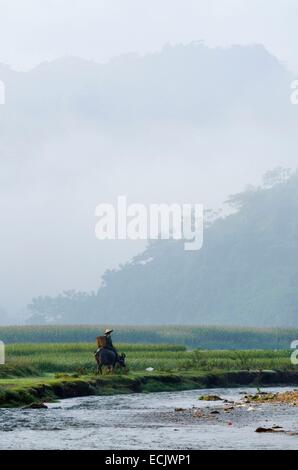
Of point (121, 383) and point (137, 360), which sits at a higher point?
point (137, 360)

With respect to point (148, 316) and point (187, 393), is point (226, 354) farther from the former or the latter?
point (148, 316)

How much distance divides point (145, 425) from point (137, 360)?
2608cm

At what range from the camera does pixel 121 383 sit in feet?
160

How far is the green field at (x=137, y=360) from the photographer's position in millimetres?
53669

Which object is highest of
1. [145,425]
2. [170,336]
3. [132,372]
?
[170,336]

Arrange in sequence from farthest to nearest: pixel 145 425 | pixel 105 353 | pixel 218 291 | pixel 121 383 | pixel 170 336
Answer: pixel 218 291
pixel 170 336
pixel 105 353
pixel 121 383
pixel 145 425

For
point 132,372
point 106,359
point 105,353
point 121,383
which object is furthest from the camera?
point 132,372

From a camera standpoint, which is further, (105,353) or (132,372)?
(132,372)

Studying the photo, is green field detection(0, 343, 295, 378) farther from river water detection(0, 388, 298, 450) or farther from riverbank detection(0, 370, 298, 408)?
river water detection(0, 388, 298, 450)

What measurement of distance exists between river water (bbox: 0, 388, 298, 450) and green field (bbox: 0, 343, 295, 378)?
10032 millimetres

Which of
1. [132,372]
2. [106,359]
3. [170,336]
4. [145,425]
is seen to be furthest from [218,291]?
[145,425]

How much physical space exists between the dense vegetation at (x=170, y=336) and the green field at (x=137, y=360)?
28.6m

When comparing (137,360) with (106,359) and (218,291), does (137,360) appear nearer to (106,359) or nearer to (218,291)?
(106,359)
